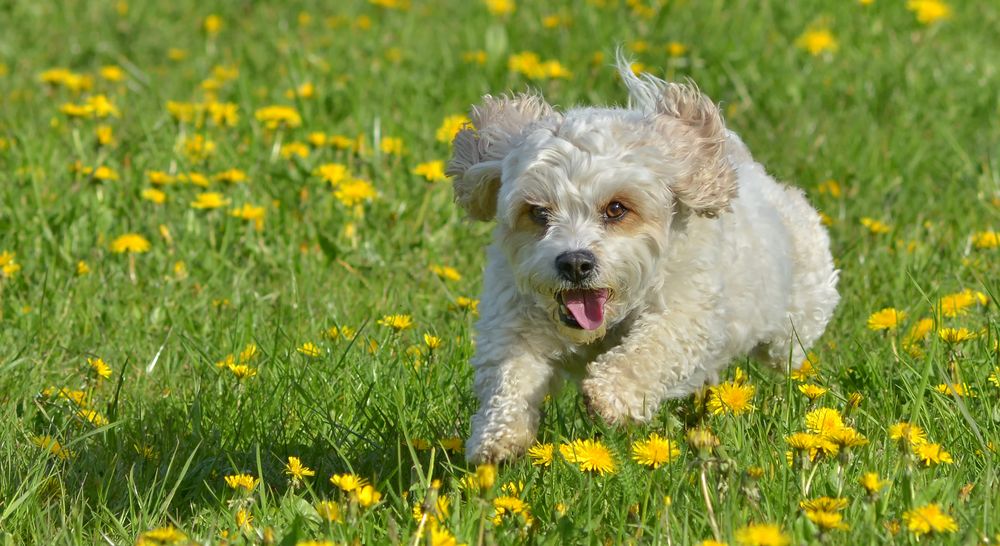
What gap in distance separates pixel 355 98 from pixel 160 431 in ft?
11.5

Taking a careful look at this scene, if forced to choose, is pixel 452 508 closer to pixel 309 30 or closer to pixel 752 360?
pixel 752 360

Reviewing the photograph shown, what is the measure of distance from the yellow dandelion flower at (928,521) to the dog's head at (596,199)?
1.27 metres

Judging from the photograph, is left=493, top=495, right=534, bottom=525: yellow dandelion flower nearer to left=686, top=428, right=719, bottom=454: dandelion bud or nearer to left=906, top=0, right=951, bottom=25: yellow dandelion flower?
left=686, top=428, right=719, bottom=454: dandelion bud

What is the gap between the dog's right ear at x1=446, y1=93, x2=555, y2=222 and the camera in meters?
4.55

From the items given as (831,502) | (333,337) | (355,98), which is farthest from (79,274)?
(831,502)

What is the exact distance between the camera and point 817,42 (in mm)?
8031

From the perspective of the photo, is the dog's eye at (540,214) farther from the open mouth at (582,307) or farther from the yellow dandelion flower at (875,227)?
the yellow dandelion flower at (875,227)

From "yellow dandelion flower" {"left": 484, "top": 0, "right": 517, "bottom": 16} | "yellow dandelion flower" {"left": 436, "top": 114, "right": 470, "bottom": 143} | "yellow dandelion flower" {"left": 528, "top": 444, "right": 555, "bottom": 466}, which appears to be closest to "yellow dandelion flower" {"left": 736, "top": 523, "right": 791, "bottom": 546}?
"yellow dandelion flower" {"left": 528, "top": 444, "right": 555, "bottom": 466}

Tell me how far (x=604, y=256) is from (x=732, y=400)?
1.71 feet

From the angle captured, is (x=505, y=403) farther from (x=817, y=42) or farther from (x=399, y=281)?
(x=817, y=42)

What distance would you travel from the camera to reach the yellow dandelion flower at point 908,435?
3.47 m

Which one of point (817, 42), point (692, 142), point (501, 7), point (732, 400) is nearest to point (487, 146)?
point (692, 142)

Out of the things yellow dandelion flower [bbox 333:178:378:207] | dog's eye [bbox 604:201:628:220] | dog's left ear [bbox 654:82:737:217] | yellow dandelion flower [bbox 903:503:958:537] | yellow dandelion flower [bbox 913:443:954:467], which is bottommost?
yellow dandelion flower [bbox 333:178:378:207]

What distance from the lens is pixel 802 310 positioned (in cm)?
534
